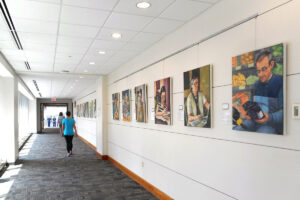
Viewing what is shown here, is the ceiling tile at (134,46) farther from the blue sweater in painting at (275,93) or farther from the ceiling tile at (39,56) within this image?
the blue sweater in painting at (275,93)

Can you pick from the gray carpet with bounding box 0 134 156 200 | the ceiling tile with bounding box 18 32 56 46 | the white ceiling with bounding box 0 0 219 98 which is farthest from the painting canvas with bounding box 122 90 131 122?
the ceiling tile with bounding box 18 32 56 46

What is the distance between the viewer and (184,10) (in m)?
3.76

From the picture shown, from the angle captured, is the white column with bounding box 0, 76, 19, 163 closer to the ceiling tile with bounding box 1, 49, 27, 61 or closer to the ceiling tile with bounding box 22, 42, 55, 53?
the ceiling tile with bounding box 1, 49, 27, 61

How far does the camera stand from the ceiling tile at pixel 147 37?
16.1 feet

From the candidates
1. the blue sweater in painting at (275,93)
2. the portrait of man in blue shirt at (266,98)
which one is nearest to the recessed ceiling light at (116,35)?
the portrait of man in blue shirt at (266,98)

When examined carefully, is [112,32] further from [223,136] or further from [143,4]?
[223,136]

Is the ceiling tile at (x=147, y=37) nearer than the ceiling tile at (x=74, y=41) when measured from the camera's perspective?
Yes

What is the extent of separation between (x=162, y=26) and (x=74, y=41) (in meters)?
2.02

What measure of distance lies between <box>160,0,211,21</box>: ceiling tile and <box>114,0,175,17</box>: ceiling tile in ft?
0.36

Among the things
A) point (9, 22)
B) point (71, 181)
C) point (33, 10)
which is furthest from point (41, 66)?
point (33, 10)

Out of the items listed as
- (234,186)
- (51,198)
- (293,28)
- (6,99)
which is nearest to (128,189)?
(51,198)

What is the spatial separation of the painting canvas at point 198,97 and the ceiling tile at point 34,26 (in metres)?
2.51

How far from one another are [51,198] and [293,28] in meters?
5.25

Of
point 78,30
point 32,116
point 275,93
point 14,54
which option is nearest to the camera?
point 275,93
